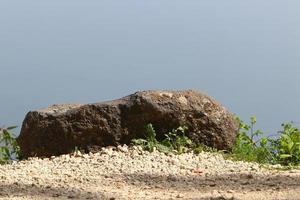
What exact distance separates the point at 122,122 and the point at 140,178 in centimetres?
107

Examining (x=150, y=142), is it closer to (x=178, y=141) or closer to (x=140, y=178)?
(x=178, y=141)

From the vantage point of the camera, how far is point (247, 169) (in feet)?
19.1

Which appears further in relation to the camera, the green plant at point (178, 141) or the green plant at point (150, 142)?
the green plant at point (178, 141)

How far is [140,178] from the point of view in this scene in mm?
5441

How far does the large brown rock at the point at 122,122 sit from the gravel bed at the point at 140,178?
0.66 feet

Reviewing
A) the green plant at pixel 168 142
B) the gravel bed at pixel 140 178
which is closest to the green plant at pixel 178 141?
the green plant at pixel 168 142

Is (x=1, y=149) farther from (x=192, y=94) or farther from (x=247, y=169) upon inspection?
(x=247, y=169)

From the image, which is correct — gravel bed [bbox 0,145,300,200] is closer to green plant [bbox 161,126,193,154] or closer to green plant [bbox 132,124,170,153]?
green plant [bbox 132,124,170,153]

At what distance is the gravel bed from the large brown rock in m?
0.20

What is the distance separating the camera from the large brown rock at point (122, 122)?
6402 mm

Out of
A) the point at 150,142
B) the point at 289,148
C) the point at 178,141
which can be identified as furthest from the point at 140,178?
the point at 289,148

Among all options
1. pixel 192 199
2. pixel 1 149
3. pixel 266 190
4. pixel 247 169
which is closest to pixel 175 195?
pixel 192 199

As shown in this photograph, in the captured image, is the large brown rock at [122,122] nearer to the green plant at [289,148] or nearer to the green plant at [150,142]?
the green plant at [150,142]

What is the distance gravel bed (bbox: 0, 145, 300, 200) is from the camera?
→ 4945 millimetres
